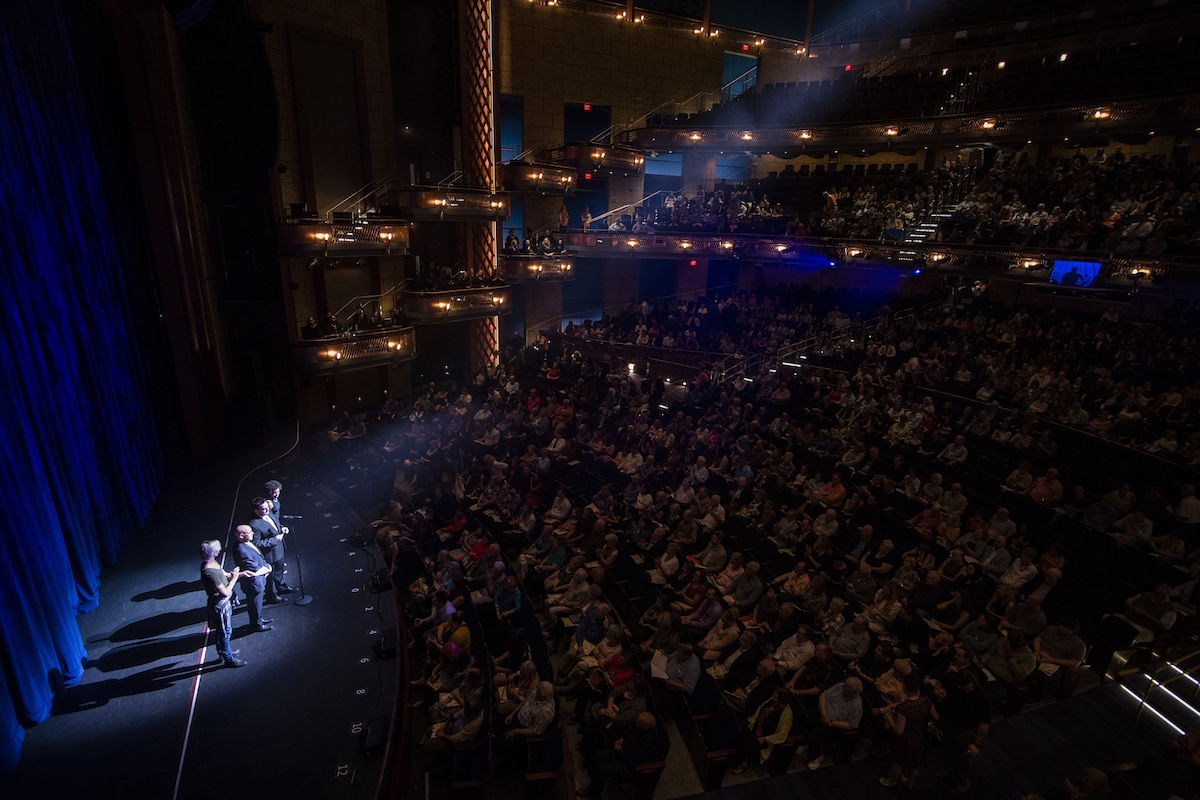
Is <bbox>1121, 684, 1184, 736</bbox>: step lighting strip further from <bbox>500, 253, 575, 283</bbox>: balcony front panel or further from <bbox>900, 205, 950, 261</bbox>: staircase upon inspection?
<bbox>500, 253, 575, 283</bbox>: balcony front panel

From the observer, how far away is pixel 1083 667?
558 centimetres

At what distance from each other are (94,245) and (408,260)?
8009 mm

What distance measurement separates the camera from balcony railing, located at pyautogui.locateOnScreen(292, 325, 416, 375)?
11.9 metres

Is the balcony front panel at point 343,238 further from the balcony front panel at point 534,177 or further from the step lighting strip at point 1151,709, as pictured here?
the step lighting strip at point 1151,709

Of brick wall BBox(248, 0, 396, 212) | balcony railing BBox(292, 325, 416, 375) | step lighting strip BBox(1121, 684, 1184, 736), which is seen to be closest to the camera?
step lighting strip BBox(1121, 684, 1184, 736)

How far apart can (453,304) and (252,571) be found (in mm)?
8996

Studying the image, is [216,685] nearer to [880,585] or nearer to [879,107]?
[880,585]

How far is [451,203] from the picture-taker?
13.7 metres

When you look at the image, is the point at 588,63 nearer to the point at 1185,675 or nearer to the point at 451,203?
the point at 451,203

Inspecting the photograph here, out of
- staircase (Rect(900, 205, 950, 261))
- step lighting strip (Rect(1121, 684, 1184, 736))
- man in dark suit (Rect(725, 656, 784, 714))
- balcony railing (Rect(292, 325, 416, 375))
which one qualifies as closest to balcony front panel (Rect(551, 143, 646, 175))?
balcony railing (Rect(292, 325, 416, 375))

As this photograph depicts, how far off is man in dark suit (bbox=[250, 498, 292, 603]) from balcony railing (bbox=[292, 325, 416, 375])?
240 inches

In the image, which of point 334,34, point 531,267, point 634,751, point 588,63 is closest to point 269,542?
point 634,751

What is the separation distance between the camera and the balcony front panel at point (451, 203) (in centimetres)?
1334

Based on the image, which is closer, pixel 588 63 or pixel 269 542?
pixel 269 542
